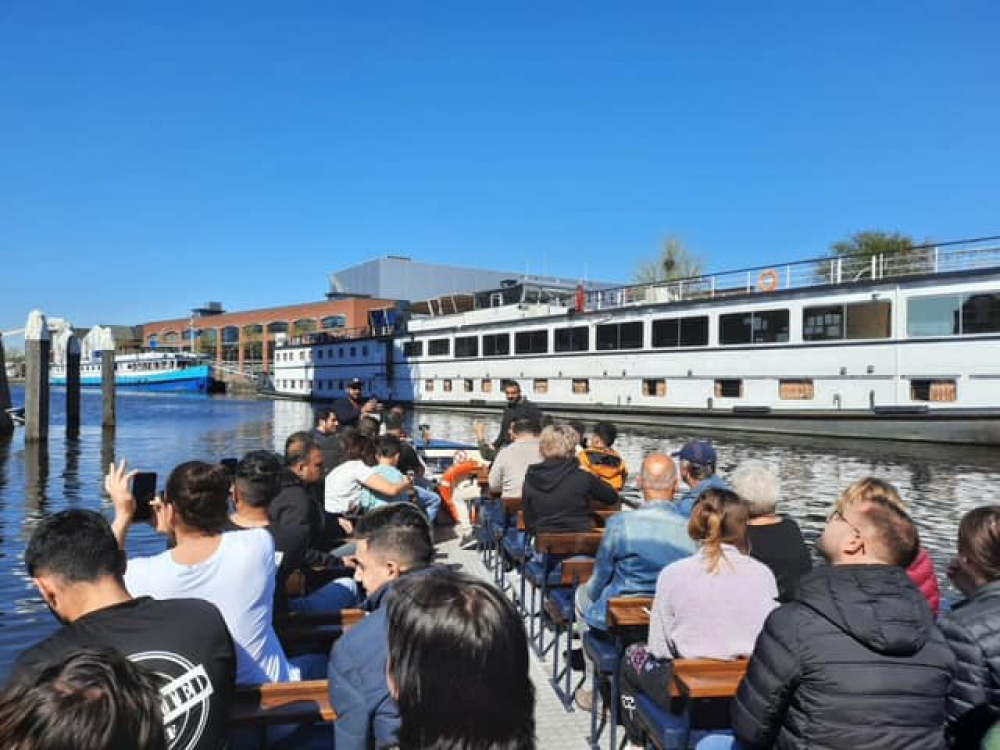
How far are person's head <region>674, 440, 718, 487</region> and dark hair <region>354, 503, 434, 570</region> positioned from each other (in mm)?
3054

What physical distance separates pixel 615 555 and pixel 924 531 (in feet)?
30.6

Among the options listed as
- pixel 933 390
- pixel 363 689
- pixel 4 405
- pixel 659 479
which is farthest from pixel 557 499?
pixel 4 405

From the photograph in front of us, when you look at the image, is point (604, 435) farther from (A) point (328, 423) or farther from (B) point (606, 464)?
(A) point (328, 423)

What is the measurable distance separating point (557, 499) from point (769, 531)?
210 cm

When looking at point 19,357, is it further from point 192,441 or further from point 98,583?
point 98,583

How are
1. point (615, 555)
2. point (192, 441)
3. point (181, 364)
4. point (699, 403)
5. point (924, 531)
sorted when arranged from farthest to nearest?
point (181, 364)
point (699, 403)
point (192, 441)
point (924, 531)
point (615, 555)

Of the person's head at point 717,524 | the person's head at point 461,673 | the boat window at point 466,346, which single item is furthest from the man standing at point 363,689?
the boat window at point 466,346

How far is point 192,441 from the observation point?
26.6m

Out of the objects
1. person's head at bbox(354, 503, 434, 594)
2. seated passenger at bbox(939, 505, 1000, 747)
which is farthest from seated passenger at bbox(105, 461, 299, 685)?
seated passenger at bbox(939, 505, 1000, 747)

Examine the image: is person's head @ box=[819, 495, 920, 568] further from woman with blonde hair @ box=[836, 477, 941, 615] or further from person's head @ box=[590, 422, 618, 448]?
person's head @ box=[590, 422, 618, 448]

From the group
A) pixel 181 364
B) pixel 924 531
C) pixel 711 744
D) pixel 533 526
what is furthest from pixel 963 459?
pixel 181 364

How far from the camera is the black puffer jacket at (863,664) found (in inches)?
89.0

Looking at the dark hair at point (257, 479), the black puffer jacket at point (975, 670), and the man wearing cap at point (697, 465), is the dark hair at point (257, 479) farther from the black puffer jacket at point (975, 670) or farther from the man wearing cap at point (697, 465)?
the black puffer jacket at point (975, 670)

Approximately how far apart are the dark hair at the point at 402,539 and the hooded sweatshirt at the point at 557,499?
117 inches
